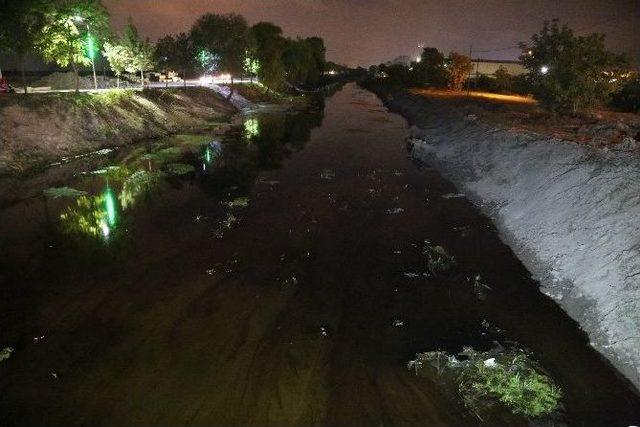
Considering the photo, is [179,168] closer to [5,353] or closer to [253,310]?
[253,310]

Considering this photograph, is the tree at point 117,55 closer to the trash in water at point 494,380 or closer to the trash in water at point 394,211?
the trash in water at point 394,211

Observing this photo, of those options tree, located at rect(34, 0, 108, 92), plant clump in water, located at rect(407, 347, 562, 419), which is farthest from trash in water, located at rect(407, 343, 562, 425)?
tree, located at rect(34, 0, 108, 92)

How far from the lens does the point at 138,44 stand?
2004 inches

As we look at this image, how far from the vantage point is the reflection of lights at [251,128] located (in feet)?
145

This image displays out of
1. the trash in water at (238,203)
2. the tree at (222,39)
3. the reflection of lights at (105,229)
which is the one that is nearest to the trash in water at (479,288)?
the trash in water at (238,203)

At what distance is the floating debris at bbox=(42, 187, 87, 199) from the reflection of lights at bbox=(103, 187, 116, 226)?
1.28m

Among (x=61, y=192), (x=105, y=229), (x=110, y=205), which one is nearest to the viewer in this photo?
(x=105, y=229)

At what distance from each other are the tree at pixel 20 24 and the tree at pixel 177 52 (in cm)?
3415

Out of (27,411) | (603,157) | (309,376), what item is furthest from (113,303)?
(603,157)

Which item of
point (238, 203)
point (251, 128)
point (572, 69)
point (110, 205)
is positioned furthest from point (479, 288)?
point (251, 128)

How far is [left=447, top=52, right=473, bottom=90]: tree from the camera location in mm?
80250

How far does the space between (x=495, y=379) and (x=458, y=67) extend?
273 feet

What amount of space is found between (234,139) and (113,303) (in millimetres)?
30651

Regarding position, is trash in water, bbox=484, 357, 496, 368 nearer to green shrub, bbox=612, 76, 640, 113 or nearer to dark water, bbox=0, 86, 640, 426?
dark water, bbox=0, 86, 640, 426
